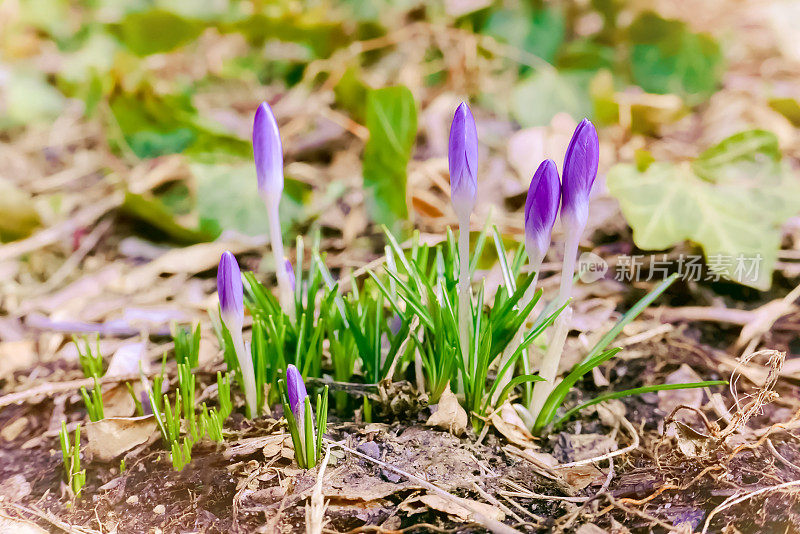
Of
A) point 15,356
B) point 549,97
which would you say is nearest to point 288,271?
point 15,356

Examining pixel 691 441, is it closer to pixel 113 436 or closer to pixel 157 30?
pixel 113 436

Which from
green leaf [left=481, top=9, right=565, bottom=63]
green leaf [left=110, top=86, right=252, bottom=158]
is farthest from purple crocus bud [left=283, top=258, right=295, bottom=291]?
green leaf [left=481, top=9, right=565, bottom=63]

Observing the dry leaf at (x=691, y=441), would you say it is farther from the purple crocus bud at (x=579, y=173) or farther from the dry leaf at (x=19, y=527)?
the dry leaf at (x=19, y=527)

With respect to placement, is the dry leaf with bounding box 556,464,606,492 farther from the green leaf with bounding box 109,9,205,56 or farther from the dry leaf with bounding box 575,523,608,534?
the green leaf with bounding box 109,9,205,56

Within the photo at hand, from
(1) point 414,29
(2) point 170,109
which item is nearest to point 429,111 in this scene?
(1) point 414,29

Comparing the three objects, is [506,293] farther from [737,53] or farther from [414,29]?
[737,53]

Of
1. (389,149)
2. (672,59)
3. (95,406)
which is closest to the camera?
(95,406)
